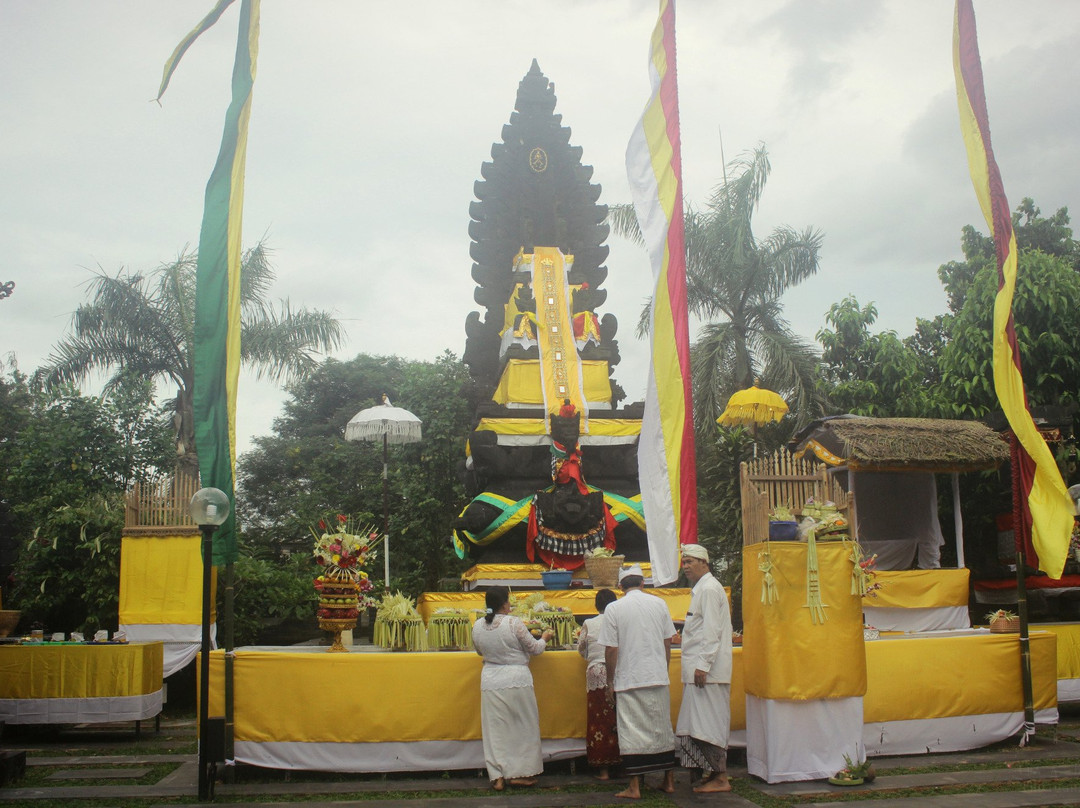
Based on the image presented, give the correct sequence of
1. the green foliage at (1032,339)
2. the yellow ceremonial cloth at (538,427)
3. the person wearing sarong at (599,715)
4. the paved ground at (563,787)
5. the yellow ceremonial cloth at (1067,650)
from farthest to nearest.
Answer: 1. the green foliage at (1032,339)
2. the yellow ceremonial cloth at (538,427)
3. the yellow ceremonial cloth at (1067,650)
4. the person wearing sarong at (599,715)
5. the paved ground at (563,787)

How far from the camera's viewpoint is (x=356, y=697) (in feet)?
21.8

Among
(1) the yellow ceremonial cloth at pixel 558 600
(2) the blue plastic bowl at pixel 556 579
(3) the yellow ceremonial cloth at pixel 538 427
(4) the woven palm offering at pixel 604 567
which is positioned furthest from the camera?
(3) the yellow ceremonial cloth at pixel 538 427

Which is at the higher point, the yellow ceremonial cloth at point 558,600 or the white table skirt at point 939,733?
the yellow ceremonial cloth at point 558,600

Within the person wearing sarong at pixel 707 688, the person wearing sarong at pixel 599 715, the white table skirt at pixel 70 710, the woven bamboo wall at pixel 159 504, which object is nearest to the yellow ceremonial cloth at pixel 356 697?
the person wearing sarong at pixel 599 715

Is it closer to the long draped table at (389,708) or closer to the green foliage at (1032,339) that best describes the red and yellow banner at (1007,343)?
the long draped table at (389,708)

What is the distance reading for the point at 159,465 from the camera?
1525 centimetres

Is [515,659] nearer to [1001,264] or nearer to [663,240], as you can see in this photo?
[663,240]

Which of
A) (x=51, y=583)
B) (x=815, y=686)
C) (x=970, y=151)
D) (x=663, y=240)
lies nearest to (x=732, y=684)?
(x=815, y=686)

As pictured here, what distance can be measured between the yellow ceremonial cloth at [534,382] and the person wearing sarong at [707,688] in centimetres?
750

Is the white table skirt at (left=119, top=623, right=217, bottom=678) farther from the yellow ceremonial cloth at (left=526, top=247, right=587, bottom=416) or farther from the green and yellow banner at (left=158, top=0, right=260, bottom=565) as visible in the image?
the yellow ceremonial cloth at (left=526, top=247, right=587, bottom=416)

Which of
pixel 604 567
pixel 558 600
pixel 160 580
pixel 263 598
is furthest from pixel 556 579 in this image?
pixel 160 580

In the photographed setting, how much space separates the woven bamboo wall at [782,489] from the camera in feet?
22.3

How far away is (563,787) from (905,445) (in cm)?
663

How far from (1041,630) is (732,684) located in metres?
2.94
